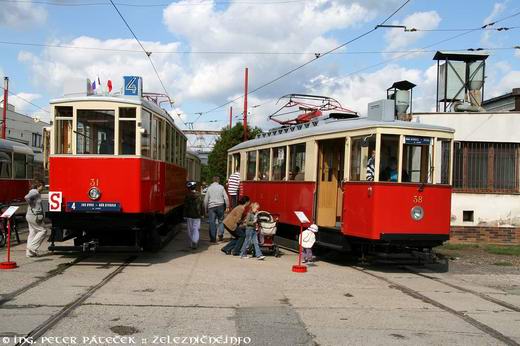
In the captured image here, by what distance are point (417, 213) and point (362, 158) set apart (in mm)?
1481

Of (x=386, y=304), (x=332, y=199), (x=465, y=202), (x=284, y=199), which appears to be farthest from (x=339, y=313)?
(x=465, y=202)

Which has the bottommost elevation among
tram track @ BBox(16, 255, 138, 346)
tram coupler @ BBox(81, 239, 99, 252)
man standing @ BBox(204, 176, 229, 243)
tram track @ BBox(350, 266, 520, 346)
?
tram track @ BBox(350, 266, 520, 346)

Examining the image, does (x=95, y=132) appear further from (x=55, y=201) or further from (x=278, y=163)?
(x=278, y=163)

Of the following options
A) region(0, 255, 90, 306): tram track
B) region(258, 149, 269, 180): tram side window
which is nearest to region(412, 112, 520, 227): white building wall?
region(258, 149, 269, 180): tram side window

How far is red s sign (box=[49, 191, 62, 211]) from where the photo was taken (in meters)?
10.7

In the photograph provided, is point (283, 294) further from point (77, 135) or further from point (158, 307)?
point (77, 135)

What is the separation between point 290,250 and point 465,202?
19.5 ft

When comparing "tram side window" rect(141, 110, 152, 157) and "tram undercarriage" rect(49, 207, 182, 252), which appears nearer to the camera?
"tram undercarriage" rect(49, 207, 182, 252)

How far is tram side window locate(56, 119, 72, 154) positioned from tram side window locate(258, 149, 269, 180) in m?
6.14

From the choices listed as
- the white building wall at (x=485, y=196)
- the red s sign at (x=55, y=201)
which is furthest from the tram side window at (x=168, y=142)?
the white building wall at (x=485, y=196)

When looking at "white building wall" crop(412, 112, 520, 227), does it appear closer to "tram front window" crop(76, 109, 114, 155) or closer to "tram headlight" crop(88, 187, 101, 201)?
"tram front window" crop(76, 109, 114, 155)

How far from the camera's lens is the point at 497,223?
1723 cm

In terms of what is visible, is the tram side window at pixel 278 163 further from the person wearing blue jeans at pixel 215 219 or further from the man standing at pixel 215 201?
the person wearing blue jeans at pixel 215 219

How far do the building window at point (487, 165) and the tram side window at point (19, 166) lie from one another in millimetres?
14625
